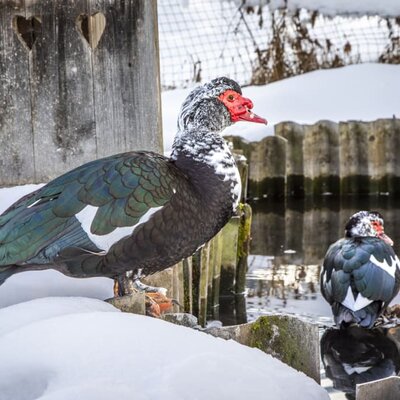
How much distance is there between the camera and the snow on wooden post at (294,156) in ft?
41.1

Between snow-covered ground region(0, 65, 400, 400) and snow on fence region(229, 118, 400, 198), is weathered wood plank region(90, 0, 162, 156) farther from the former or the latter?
snow on fence region(229, 118, 400, 198)

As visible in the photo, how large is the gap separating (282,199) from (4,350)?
8392mm

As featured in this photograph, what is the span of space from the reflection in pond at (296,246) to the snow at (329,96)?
1.32 metres

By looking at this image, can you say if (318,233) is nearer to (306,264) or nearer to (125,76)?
(306,264)

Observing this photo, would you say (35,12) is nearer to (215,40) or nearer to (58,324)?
(58,324)

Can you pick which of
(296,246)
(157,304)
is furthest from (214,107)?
(296,246)

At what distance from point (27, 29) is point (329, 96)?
25.5 ft

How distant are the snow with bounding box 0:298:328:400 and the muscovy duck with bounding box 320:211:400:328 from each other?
3.32 meters

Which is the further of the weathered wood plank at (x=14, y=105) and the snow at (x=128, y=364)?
the weathered wood plank at (x=14, y=105)

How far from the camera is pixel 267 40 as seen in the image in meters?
14.1

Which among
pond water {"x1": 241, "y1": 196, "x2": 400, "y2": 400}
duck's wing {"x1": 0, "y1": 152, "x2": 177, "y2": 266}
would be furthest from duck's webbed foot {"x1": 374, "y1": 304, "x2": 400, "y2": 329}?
duck's wing {"x1": 0, "y1": 152, "x2": 177, "y2": 266}

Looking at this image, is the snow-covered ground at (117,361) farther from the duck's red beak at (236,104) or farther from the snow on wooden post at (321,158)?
the snow on wooden post at (321,158)

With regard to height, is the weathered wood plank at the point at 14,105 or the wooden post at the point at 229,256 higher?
the weathered wood plank at the point at 14,105

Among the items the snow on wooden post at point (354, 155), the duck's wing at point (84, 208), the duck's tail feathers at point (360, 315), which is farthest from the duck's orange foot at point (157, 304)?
the snow on wooden post at point (354, 155)
